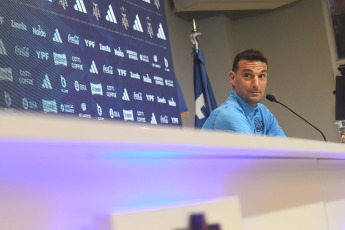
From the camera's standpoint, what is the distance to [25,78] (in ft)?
8.42

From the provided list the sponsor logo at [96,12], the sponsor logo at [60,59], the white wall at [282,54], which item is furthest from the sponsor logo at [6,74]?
the white wall at [282,54]

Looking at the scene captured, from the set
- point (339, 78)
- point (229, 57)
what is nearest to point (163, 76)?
point (339, 78)

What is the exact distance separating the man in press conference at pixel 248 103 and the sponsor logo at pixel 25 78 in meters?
0.99

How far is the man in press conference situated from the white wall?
211 centimetres

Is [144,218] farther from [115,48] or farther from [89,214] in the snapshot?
[115,48]

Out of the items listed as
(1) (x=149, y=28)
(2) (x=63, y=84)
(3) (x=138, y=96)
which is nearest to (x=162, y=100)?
(3) (x=138, y=96)

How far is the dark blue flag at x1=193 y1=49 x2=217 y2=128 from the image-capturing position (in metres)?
4.80

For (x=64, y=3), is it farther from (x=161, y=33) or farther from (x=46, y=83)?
(x=161, y=33)

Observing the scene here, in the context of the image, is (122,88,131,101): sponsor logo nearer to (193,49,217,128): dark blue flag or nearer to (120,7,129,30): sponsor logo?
(120,7,129,30): sponsor logo

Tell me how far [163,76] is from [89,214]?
10.2 feet

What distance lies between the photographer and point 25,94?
254 centimetres

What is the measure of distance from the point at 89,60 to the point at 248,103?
0.97m

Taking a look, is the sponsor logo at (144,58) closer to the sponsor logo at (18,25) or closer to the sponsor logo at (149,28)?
the sponsor logo at (149,28)

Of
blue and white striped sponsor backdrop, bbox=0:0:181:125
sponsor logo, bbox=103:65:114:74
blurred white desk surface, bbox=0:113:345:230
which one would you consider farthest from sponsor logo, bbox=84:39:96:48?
blurred white desk surface, bbox=0:113:345:230
